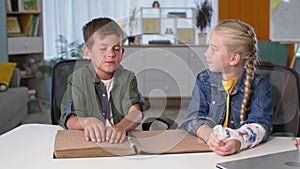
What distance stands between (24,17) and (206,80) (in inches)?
148

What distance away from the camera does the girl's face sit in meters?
1.26

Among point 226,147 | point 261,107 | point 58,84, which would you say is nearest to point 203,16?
point 58,84

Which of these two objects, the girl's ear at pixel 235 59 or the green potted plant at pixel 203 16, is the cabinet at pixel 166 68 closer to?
the girl's ear at pixel 235 59

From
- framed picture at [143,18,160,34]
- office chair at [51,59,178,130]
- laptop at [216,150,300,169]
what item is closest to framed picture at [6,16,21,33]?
office chair at [51,59,178,130]

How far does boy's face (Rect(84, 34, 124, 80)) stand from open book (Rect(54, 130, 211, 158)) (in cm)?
20

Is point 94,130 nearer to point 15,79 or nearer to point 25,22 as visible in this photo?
point 15,79

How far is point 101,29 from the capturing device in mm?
1186

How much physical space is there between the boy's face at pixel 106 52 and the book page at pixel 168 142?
0.68 feet

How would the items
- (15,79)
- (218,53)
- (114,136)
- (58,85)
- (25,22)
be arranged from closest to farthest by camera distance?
(114,136)
(218,53)
(58,85)
(15,79)
(25,22)

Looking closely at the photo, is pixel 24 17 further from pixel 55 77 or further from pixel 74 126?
pixel 74 126

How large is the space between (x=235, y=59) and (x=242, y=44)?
50 mm

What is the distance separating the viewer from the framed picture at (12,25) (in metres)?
4.45

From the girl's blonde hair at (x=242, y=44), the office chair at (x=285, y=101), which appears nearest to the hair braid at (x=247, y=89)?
the girl's blonde hair at (x=242, y=44)

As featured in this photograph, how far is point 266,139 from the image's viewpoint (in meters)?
1.19
